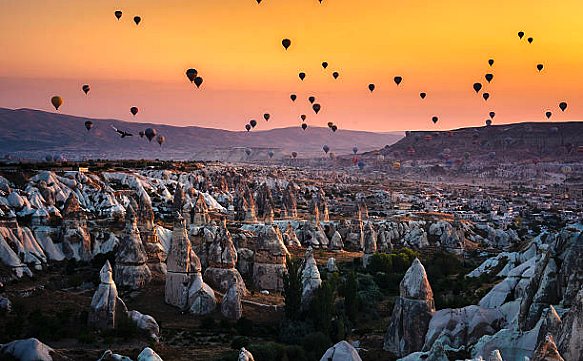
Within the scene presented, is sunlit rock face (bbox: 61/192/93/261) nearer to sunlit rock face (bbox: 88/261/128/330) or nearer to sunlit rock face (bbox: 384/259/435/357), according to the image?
sunlit rock face (bbox: 88/261/128/330)

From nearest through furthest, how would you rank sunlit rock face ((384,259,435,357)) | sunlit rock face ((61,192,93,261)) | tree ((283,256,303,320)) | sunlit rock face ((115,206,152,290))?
sunlit rock face ((384,259,435,357)) < tree ((283,256,303,320)) < sunlit rock face ((115,206,152,290)) < sunlit rock face ((61,192,93,261))

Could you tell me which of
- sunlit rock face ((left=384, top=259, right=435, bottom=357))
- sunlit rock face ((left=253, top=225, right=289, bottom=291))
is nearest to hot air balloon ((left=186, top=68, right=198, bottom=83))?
sunlit rock face ((left=253, top=225, right=289, bottom=291))

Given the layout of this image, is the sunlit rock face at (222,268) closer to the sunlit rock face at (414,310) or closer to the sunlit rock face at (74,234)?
the sunlit rock face at (74,234)

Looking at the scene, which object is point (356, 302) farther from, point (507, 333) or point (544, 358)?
point (544, 358)

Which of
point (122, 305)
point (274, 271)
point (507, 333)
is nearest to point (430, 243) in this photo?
point (274, 271)

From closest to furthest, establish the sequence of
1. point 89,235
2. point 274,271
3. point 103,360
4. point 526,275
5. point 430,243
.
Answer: point 103,360
point 526,275
point 274,271
point 89,235
point 430,243

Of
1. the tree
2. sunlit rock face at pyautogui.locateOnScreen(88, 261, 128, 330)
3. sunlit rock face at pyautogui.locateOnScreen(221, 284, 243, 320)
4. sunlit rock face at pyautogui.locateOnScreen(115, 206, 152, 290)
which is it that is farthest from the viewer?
sunlit rock face at pyautogui.locateOnScreen(115, 206, 152, 290)
